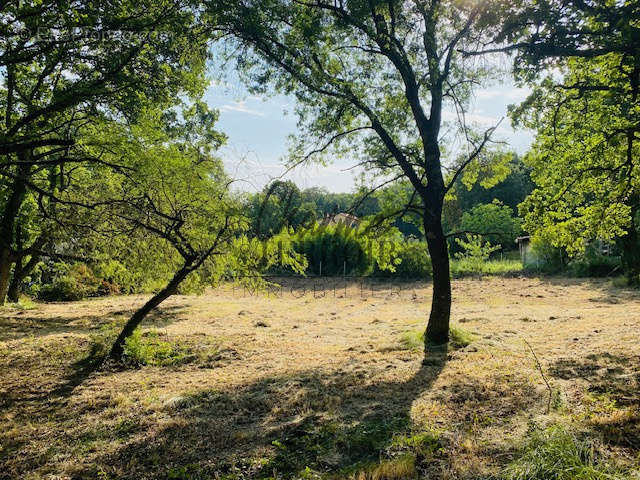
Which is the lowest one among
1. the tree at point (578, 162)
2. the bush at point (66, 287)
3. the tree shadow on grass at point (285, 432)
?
the tree shadow on grass at point (285, 432)

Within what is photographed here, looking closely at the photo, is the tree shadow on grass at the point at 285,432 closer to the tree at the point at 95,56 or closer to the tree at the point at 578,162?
the tree at the point at 95,56

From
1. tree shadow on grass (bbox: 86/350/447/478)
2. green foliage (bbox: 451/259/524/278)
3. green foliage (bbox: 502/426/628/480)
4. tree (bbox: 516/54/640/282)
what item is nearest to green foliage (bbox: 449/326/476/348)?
tree shadow on grass (bbox: 86/350/447/478)

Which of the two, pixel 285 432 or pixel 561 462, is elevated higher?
pixel 561 462

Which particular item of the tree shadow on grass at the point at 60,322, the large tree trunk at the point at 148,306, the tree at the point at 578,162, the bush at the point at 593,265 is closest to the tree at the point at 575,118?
the tree at the point at 578,162

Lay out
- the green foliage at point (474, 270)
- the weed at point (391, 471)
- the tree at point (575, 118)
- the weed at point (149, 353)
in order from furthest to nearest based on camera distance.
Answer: the green foliage at point (474, 270) < the weed at point (149, 353) < the tree at point (575, 118) < the weed at point (391, 471)

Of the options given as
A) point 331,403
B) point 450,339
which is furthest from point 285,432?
point 450,339

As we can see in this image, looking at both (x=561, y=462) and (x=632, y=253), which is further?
(x=632, y=253)

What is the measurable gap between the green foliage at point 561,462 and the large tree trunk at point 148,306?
18.2ft

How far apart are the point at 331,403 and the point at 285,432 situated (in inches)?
36.1

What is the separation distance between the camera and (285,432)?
4.40 m

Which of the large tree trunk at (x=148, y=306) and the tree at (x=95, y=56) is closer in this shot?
the tree at (x=95, y=56)

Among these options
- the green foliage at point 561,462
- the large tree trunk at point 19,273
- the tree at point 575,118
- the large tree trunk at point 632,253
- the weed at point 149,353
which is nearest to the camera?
the green foliage at point 561,462

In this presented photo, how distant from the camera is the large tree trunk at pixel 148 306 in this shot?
7.18m

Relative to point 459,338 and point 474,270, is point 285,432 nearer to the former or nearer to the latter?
point 459,338
